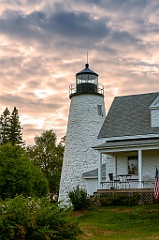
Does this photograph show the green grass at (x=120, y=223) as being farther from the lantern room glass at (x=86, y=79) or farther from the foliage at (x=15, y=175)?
the lantern room glass at (x=86, y=79)

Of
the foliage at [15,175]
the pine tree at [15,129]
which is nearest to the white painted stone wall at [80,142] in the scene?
the foliage at [15,175]

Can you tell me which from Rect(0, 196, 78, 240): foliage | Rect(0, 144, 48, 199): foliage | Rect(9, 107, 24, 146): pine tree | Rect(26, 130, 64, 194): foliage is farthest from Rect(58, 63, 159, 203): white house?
Rect(9, 107, 24, 146): pine tree

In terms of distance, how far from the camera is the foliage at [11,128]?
65938 mm

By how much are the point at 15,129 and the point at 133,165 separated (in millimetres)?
37320

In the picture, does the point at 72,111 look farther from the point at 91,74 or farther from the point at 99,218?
the point at 99,218

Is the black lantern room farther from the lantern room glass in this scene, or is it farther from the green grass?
the green grass

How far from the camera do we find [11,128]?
66.4 metres

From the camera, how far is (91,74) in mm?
39531

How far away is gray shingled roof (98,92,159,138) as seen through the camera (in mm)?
31875

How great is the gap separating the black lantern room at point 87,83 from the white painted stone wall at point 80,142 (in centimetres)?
56

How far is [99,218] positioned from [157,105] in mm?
10750

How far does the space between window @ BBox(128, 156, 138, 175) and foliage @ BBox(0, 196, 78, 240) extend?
1478cm

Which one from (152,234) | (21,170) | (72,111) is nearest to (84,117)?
(72,111)

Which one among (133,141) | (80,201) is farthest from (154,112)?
(80,201)
